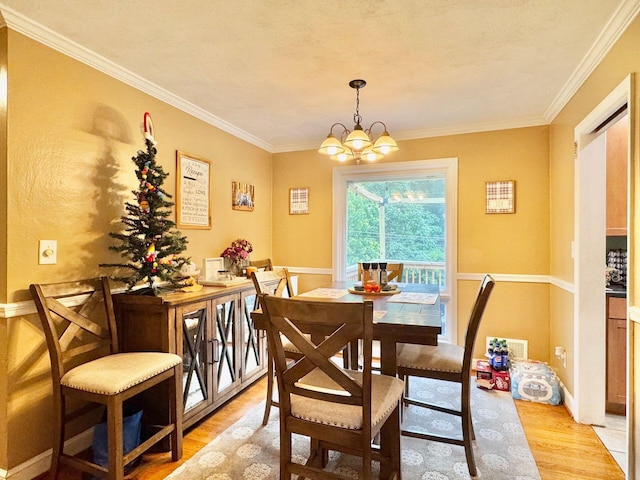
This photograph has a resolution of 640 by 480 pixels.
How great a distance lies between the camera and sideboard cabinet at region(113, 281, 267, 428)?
2172 millimetres

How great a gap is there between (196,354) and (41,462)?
954mm

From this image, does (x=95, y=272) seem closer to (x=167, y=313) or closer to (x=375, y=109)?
(x=167, y=313)

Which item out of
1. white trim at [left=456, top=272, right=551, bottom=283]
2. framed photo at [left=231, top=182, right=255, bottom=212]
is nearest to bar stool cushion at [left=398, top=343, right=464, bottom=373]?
white trim at [left=456, top=272, right=551, bottom=283]

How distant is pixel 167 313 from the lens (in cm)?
212

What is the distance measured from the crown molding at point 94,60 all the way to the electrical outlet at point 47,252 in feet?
3.71

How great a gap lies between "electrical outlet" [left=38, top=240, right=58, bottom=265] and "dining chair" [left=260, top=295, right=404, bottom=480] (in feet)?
4.62

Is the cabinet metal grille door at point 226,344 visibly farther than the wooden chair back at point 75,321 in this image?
Yes

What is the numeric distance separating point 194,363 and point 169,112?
1.98m

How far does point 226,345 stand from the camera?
273 centimetres

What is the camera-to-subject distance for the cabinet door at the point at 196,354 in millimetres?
2299

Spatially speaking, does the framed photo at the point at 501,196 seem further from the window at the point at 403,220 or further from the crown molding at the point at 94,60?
the crown molding at the point at 94,60

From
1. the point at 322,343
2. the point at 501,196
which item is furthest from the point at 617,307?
the point at 322,343

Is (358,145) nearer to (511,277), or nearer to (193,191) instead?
(193,191)

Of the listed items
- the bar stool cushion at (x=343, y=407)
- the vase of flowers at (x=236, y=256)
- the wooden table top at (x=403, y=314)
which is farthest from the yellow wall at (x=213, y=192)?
the bar stool cushion at (x=343, y=407)
